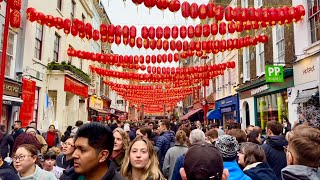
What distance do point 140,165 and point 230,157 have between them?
1.15 meters

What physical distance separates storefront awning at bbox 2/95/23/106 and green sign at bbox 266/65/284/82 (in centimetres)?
1190

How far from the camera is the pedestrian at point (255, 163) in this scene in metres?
3.72

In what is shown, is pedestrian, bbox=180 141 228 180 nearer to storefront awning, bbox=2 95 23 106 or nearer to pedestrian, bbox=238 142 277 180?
pedestrian, bbox=238 142 277 180

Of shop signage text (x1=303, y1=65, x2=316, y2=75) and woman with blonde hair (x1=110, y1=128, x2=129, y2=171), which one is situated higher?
shop signage text (x1=303, y1=65, x2=316, y2=75)

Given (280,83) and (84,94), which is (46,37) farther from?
(280,83)

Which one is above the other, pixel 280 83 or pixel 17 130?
pixel 280 83

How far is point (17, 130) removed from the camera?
10.1 m

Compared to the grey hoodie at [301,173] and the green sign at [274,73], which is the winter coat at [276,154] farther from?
the green sign at [274,73]

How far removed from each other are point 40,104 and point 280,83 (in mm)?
13268

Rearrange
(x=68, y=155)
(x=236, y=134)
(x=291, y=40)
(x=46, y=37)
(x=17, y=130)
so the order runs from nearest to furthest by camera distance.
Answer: (x=68, y=155) → (x=236, y=134) → (x=17, y=130) → (x=291, y=40) → (x=46, y=37)

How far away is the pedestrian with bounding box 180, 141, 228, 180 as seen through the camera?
200 centimetres

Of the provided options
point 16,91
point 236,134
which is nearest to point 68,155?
point 236,134

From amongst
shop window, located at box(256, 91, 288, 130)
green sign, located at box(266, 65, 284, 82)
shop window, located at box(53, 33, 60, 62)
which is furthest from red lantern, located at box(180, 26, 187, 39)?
shop window, located at box(53, 33, 60, 62)

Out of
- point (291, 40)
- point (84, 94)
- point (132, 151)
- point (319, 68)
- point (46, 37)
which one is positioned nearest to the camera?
point (132, 151)
